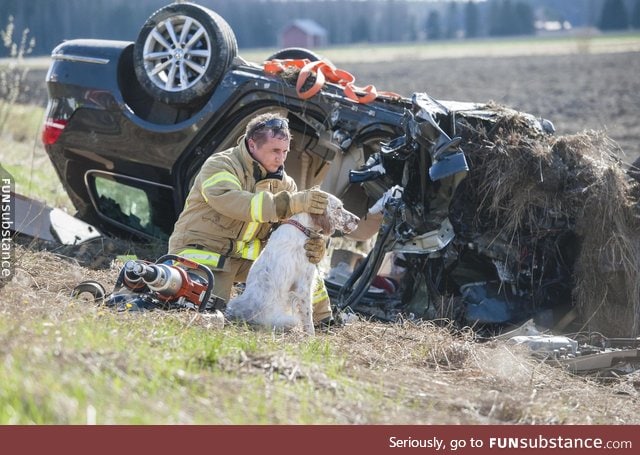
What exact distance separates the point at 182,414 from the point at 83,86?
4550 mm

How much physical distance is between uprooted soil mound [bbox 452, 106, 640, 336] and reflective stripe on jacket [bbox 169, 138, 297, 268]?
1257mm

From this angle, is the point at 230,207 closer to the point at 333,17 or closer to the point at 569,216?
the point at 569,216

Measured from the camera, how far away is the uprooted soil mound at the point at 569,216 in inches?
219

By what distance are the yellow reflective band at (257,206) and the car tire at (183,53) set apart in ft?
5.64

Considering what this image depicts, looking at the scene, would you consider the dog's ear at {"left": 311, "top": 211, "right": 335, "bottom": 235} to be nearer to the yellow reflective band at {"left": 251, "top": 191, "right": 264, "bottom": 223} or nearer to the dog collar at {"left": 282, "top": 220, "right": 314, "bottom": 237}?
the dog collar at {"left": 282, "top": 220, "right": 314, "bottom": 237}

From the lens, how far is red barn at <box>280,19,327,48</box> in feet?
259

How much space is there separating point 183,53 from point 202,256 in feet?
6.15

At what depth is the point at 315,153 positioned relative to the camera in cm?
678

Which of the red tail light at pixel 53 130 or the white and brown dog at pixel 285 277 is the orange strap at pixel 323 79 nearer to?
the white and brown dog at pixel 285 277

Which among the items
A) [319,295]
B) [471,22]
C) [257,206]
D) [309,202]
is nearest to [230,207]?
[257,206]

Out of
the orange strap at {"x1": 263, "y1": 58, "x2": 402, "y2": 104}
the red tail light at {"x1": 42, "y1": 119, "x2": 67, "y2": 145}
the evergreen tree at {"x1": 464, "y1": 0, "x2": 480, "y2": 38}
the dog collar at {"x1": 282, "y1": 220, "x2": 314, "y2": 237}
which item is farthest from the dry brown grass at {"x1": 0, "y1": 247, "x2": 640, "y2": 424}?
the evergreen tree at {"x1": 464, "y1": 0, "x2": 480, "y2": 38}

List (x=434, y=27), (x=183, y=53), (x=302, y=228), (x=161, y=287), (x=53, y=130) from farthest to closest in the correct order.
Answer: (x=434, y=27)
(x=53, y=130)
(x=183, y=53)
(x=302, y=228)
(x=161, y=287)
